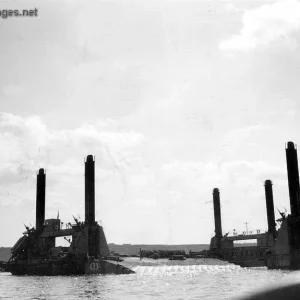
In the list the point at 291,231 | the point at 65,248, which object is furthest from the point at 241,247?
the point at 65,248

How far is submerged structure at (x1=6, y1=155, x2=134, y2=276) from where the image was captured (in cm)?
6712

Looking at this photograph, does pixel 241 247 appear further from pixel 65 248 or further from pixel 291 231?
pixel 65 248

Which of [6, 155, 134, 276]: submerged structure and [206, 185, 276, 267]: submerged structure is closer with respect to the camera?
[6, 155, 134, 276]: submerged structure

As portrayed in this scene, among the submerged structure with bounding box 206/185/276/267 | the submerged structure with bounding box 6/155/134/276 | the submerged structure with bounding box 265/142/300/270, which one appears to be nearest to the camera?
the submerged structure with bounding box 265/142/300/270

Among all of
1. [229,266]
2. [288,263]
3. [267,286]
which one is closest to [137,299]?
[267,286]

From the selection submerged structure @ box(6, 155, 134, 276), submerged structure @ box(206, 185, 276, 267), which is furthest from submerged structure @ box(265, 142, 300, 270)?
submerged structure @ box(6, 155, 134, 276)

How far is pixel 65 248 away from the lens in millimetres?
78562

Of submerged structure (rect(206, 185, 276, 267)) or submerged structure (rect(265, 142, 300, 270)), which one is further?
submerged structure (rect(206, 185, 276, 267))

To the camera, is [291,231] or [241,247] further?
[241,247]

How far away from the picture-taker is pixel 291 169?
6412cm

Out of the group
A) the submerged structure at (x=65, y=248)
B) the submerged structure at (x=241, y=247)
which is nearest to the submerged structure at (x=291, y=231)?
the submerged structure at (x=241, y=247)

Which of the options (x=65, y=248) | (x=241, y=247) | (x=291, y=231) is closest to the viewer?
(x=291, y=231)

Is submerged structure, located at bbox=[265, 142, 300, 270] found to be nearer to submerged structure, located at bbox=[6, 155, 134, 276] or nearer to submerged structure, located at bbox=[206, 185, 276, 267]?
submerged structure, located at bbox=[206, 185, 276, 267]

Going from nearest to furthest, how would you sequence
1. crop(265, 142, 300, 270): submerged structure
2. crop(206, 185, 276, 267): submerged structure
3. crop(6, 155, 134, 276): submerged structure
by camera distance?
1. crop(265, 142, 300, 270): submerged structure
2. crop(6, 155, 134, 276): submerged structure
3. crop(206, 185, 276, 267): submerged structure
